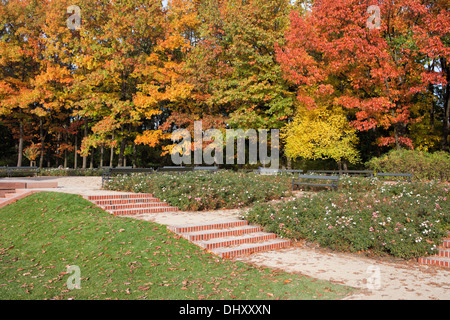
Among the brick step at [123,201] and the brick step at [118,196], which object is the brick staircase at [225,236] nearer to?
the brick step at [123,201]

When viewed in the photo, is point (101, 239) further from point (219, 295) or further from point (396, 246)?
point (396, 246)

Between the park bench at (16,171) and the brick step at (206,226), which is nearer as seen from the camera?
the brick step at (206,226)

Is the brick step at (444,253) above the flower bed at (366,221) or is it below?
below

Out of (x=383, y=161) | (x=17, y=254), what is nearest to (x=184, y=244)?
(x=17, y=254)

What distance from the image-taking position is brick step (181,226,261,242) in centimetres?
774

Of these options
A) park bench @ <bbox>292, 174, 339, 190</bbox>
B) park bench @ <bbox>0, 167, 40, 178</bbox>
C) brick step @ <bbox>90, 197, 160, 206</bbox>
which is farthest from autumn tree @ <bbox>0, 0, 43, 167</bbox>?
park bench @ <bbox>292, 174, 339, 190</bbox>

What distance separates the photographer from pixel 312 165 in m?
25.7

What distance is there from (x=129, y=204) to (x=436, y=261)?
26.1 ft

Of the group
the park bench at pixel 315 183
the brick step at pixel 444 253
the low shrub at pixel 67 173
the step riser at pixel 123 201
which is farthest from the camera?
the low shrub at pixel 67 173

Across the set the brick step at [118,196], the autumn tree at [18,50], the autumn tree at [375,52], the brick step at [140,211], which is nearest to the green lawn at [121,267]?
the brick step at [140,211]

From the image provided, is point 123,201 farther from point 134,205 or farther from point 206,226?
point 206,226

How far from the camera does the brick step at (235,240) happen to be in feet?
24.3

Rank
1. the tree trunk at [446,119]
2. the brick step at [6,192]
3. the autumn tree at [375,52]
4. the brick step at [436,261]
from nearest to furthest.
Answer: the brick step at [436,261] → the brick step at [6,192] → the autumn tree at [375,52] → the tree trunk at [446,119]

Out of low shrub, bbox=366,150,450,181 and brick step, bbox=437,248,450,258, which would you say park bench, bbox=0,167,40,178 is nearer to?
low shrub, bbox=366,150,450,181
